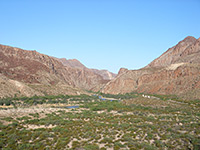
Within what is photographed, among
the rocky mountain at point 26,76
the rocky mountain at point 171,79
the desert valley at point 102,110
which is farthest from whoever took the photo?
the rocky mountain at point 171,79

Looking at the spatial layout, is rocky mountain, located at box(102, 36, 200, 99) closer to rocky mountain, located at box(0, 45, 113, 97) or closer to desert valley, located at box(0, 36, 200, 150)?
desert valley, located at box(0, 36, 200, 150)

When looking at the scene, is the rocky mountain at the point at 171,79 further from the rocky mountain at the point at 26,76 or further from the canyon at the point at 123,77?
the rocky mountain at the point at 26,76

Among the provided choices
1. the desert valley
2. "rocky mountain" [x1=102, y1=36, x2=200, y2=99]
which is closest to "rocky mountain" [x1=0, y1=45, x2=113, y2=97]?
the desert valley

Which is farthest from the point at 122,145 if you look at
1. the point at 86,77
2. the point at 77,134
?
the point at 86,77

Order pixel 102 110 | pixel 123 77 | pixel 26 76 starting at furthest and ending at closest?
pixel 123 77 → pixel 26 76 → pixel 102 110

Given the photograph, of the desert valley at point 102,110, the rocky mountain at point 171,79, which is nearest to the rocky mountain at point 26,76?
the desert valley at point 102,110

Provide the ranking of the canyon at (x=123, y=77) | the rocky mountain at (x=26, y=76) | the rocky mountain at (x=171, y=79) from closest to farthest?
the rocky mountain at (x=26, y=76) → the canyon at (x=123, y=77) → the rocky mountain at (x=171, y=79)

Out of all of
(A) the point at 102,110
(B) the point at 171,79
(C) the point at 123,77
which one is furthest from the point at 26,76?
(B) the point at 171,79

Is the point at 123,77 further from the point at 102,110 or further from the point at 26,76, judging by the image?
the point at 102,110

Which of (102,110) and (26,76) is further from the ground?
(26,76)

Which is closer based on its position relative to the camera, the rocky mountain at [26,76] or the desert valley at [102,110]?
the desert valley at [102,110]
